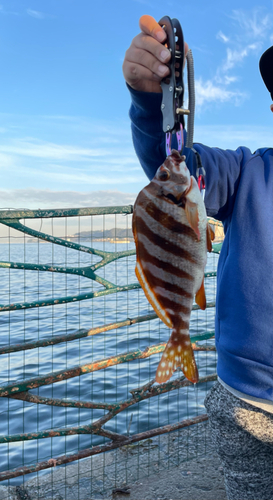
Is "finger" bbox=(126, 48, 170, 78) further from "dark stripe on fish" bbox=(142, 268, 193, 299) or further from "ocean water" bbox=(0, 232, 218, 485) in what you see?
"ocean water" bbox=(0, 232, 218, 485)

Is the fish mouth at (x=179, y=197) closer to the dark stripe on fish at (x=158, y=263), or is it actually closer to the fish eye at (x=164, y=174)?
the fish eye at (x=164, y=174)

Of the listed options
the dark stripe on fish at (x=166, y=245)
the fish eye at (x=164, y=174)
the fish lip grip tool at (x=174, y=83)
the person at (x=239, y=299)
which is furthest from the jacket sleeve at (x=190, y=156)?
the dark stripe on fish at (x=166, y=245)

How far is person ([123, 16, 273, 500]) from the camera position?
5.24 feet

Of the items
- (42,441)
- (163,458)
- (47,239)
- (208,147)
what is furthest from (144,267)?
(42,441)

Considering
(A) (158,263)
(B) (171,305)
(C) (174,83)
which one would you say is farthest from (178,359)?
(C) (174,83)

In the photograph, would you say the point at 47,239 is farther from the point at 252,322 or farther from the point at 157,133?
Answer: the point at 252,322

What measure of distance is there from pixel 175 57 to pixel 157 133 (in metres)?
0.38

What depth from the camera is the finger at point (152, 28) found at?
1.33m

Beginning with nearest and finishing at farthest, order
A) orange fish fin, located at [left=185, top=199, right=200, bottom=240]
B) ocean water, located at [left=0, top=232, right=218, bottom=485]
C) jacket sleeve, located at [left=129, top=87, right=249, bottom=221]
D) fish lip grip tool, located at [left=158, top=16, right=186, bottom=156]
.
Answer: orange fish fin, located at [left=185, top=199, right=200, bottom=240], fish lip grip tool, located at [left=158, top=16, right=186, bottom=156], jacket sleeve, located at [left=129, top=87, right=249, bottom=221], ocean water, located at [left=0, top=232, right=218, bottom=485]

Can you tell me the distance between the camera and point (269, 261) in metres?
1.62

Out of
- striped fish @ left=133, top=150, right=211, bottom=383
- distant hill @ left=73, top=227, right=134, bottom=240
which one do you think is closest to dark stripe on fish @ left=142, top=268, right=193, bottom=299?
striped fish @ left=133, top=150, right=211, bottom=383

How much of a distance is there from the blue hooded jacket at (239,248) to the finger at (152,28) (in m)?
0.26

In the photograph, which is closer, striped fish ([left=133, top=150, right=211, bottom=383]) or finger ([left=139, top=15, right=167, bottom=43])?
striped fish ([left=133, top=150, right=211, bottom=383])

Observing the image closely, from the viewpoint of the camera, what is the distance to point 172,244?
1.21 metres
